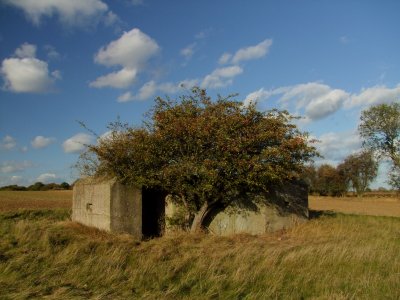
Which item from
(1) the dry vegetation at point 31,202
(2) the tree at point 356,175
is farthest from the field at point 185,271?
(2) the tree at point 356,175

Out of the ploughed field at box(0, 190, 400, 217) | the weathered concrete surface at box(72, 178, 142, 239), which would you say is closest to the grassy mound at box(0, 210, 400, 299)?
the weathered concrete surface at box(72, 178, 142, 239)

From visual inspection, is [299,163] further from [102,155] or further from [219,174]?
[102,155]

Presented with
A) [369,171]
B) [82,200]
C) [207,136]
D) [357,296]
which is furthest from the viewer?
[369,171]

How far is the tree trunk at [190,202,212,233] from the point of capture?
582 inches

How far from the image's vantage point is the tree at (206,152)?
43.8 ft

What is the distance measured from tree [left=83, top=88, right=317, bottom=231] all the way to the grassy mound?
2332 mm

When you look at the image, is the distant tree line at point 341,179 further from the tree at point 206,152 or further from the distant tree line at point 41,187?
the tree at point 206,152

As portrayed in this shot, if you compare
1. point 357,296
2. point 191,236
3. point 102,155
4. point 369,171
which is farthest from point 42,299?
point 369,171

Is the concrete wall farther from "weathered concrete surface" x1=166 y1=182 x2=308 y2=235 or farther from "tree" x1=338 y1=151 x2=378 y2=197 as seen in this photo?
"tree" x1=338 y1=151 x2=378 y2=197

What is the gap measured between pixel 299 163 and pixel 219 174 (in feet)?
9.77

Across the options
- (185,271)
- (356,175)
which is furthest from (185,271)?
(356,175)

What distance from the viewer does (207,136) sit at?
13375 mm

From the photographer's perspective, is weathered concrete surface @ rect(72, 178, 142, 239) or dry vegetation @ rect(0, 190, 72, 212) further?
dry vegetation @ rect(0, 190, 72, 212)

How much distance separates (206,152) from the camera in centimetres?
1359
